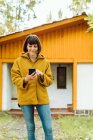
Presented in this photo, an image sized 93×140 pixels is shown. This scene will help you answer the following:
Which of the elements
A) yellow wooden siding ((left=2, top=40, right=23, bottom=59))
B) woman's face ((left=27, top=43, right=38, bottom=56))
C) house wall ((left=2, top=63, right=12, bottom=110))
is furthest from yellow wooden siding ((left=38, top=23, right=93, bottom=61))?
woman's face ((left=27, top=43, right=38, bottom=56))

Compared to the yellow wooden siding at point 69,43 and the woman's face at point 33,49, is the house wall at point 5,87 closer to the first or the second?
the yellow wooden siding at point 69,43

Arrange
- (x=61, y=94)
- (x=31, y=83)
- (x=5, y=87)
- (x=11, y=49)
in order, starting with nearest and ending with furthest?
(x=31, y=83)
(x=11, y=49)
(x=5, y=87)
(x=61, y=94)

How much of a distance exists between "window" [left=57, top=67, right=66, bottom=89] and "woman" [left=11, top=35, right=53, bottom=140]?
10.8m

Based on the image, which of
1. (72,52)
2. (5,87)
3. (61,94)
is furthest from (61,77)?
(5,87)

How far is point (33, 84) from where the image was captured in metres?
5.16

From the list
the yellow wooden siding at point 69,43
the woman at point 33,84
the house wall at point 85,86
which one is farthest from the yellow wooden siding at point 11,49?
the woman at point 33,84

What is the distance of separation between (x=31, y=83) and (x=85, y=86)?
Result: 9116 mm

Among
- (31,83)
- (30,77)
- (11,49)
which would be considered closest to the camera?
(30,77)

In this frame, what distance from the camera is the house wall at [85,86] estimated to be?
14.0m

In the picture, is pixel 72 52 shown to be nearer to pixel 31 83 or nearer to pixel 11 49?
pixel 11 49

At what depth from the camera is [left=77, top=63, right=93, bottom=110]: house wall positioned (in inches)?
552

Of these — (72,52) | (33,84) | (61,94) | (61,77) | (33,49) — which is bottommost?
(61,94)

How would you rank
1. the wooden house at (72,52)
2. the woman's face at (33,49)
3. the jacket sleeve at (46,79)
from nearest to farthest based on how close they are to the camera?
the jacket sleeve at (46,79)
the woman's face at (33,49)
the wooden house at (72,52)

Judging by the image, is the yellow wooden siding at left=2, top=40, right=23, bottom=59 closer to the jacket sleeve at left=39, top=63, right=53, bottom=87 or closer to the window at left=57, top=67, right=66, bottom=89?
the window at left=57, top=67, right=66, bottom=89
